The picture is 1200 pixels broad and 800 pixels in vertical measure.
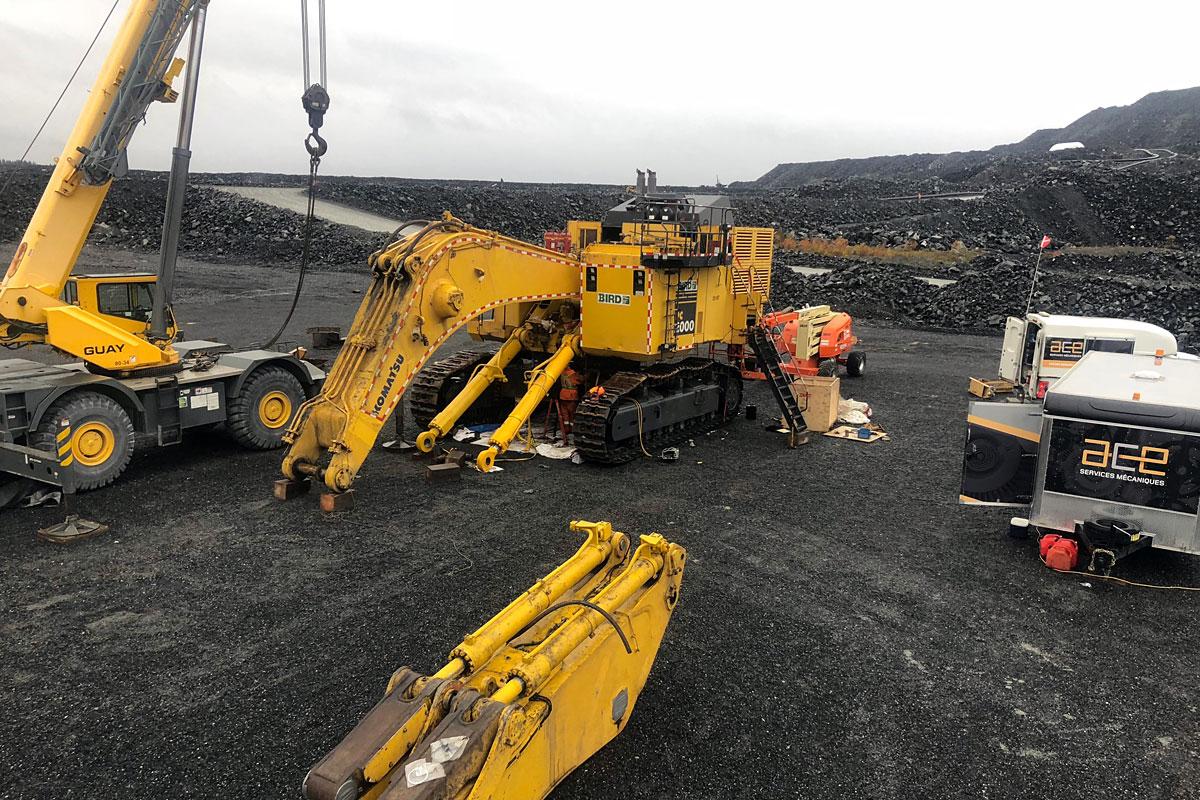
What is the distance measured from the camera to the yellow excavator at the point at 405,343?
17.0 ft

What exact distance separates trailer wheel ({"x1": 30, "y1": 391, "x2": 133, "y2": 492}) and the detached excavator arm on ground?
2.26 m

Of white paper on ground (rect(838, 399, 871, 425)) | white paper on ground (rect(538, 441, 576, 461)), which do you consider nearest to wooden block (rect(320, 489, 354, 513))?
white paper on ground (rect(538, 441, 576, 461))

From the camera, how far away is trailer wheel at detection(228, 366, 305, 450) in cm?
1126

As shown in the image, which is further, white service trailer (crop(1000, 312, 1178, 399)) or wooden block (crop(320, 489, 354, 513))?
white service trailer (crop(1000, 312, 1178, 399))

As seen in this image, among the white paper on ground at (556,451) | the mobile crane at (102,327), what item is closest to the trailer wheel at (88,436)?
the mobile crane at (102,327)

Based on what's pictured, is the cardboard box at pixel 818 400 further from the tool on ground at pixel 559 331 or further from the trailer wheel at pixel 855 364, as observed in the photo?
the trailer wheel at pixel 855 364

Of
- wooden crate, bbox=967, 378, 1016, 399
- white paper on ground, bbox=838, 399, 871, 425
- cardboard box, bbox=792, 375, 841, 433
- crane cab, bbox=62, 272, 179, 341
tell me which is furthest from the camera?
wooden crate, bbox=967, 378, 1016, 399

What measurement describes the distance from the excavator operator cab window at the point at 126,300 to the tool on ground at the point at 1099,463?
35.8 ft

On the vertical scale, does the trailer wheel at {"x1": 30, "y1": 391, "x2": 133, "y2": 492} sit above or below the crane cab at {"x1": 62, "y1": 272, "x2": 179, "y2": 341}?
below

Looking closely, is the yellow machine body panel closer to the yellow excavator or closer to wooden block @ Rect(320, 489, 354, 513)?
the yellow excavator

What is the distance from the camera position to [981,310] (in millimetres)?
25281

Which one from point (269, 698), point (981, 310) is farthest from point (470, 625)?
point (981, 310)

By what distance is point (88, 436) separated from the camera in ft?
31.5

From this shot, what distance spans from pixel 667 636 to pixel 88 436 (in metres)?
7.36
